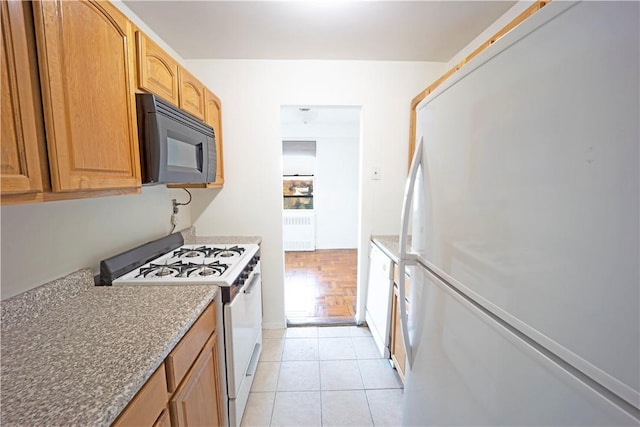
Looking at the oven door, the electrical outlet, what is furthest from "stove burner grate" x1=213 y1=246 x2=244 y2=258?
the electrical outlet

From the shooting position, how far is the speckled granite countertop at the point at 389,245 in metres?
1.74

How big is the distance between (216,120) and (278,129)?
0.49m

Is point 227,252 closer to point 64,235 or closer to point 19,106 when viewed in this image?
point 64,235

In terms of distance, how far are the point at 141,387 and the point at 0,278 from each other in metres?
0.66

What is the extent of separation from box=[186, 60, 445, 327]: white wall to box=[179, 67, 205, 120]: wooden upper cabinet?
0.38 metres

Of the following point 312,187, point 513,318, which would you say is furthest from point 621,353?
point 312,187

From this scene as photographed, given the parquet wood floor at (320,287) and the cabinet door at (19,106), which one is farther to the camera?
the parquet wood floor at (320,287)

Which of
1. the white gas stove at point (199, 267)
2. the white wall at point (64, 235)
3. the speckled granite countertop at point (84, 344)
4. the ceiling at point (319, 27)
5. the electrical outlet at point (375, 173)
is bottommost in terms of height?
the speckled granite countertop at point (84, 344)

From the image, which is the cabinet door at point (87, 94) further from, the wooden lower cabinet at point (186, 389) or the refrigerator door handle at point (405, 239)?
the refrigerator door handle at point (405, 239)

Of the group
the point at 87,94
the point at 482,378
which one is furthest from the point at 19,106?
the point at 482,378

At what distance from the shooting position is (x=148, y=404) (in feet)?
2.35

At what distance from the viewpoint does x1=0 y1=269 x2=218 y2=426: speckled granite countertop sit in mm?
557

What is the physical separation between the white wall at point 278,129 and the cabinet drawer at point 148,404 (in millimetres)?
1503

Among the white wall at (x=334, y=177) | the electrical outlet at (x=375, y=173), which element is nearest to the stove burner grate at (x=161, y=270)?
the electrical outlet at (x=375, y=173)
